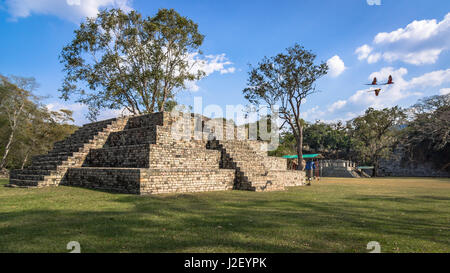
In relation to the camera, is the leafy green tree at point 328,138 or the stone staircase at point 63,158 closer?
the stone staircase at point 63,158

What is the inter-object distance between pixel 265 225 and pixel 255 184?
20.9ft

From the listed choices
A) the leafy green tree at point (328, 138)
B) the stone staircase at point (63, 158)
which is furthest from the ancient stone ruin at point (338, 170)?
the stone staircase at point (63, 158)

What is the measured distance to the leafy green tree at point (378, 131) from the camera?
1487 inches

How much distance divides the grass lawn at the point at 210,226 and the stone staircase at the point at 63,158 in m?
3.74

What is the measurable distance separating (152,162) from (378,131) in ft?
134

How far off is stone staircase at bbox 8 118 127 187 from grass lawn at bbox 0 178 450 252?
3.74 m

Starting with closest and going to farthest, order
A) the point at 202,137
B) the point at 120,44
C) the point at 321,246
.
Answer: the point at 321,246 < the point at 202,137 < the point at 120,44

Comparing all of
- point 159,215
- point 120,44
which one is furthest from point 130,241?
point 120,44

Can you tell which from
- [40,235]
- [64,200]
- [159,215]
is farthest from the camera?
[64,200]

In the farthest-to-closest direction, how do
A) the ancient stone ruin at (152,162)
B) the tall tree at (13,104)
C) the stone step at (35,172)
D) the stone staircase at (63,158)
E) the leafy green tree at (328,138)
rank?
the leafy green tree at (328,138) → the tall tree at (13,104) → the stone step at (35,172) → the stone staircase at (63,158) → the ancient stone ruin at (152,162)

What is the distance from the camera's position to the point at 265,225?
4.99 m

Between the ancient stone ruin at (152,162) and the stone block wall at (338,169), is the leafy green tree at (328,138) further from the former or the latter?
the ancient stone ruin at (152,162)

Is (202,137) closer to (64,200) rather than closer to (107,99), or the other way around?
(64,200)

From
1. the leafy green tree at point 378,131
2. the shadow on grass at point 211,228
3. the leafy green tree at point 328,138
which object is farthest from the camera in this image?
the leafy green tree at point 328,138
